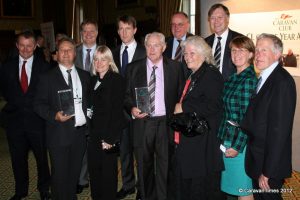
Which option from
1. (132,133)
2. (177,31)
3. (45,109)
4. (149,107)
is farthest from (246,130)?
(177,31)

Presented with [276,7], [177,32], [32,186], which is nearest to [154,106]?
[177,32]

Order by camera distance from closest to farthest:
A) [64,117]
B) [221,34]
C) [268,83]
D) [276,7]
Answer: [268,83] < [64,117] < [221,34] < [276,7]

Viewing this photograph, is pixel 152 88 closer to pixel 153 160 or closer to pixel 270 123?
pixel 153 160

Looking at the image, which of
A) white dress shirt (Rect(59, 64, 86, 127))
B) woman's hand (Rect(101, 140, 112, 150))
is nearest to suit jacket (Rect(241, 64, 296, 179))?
woman's hand (Rect(101, 140, 112, 150))

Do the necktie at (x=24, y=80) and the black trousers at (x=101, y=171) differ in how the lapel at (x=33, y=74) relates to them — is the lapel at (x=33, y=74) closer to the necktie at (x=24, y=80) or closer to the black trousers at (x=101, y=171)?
the necktie at (x=24, y=80)

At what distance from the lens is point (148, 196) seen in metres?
3.52

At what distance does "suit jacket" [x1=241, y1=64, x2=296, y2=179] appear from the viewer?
89.4 inches

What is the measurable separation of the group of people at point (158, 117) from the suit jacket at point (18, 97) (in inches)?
0.4

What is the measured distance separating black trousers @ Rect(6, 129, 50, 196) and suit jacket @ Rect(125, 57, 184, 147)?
107 cm

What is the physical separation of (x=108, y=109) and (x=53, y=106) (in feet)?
1.73

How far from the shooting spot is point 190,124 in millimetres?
2848

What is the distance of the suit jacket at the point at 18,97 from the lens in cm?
354

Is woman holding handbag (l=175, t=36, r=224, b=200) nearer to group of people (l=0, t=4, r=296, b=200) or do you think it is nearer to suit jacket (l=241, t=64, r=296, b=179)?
group of people (l=0, t=4, r=296, b=200)

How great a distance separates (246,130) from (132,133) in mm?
1354
